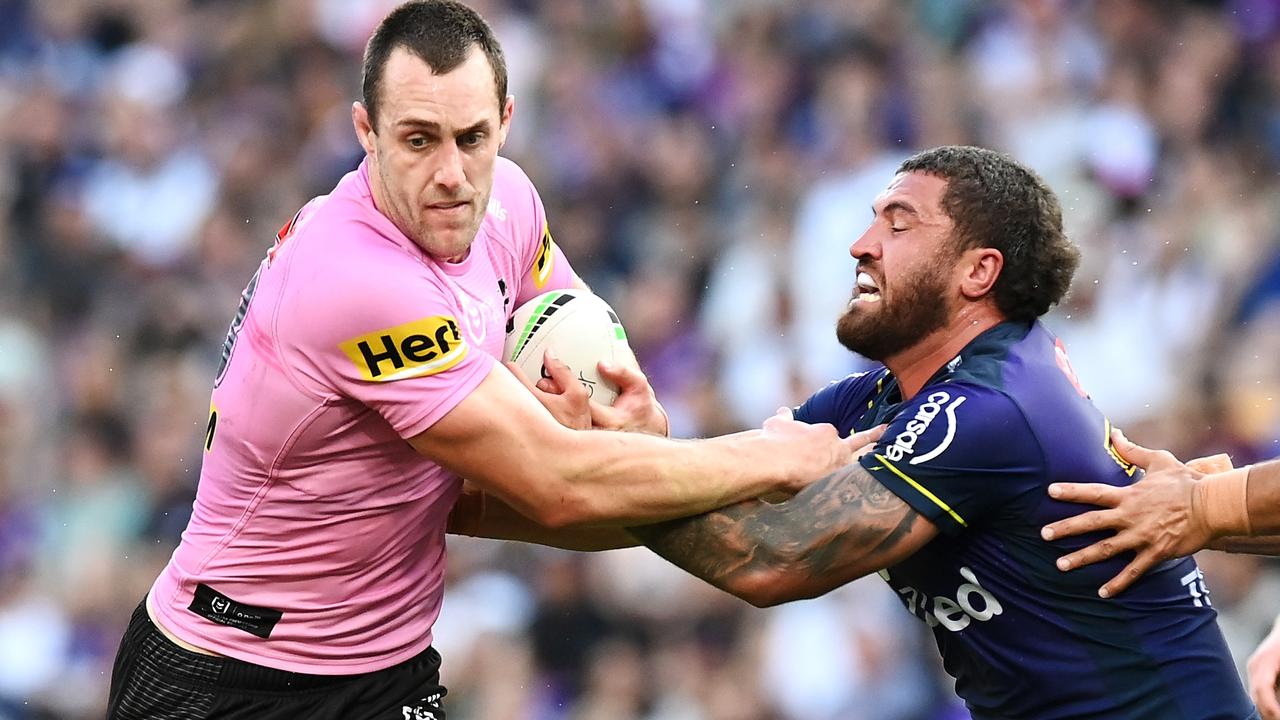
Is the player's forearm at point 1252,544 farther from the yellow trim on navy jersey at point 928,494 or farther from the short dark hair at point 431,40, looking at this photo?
the short dark hair at point 431,40

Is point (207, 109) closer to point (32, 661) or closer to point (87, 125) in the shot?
point (87, 125)

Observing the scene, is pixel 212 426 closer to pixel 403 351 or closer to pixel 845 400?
pixel 403 351

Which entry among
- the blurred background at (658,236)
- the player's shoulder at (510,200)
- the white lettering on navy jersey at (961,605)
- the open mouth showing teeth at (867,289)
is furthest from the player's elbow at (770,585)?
the blurred background at (658,236)

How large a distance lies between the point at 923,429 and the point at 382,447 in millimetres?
1572

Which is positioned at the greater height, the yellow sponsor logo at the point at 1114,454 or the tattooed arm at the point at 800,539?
the yellow sponsor logo at the point at 1114,454

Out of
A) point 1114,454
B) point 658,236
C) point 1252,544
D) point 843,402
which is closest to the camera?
point 1114,454

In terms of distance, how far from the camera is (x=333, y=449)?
15.4 ft

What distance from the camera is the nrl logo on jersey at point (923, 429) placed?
4.72m

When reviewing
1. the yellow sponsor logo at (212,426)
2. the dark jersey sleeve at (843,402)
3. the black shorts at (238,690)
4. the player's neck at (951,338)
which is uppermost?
the player's neck at (951,338)

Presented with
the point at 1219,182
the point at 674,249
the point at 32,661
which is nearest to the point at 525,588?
the point at 674,249

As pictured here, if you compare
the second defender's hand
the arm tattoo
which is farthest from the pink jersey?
the second defender's hand

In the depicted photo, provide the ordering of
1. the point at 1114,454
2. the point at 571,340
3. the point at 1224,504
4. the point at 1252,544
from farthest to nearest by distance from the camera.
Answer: the point at 1252,544, the point at 571,340, the point at 1114,454, the point at 1224,504

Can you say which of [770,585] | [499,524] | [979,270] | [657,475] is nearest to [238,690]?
[499,524]

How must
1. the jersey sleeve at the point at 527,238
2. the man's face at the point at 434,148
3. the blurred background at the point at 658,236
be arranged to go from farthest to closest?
the blurred background at the point at 658,236 → the jersey sleeve at the point at 527,238 → the man's face at the point at 434,148
